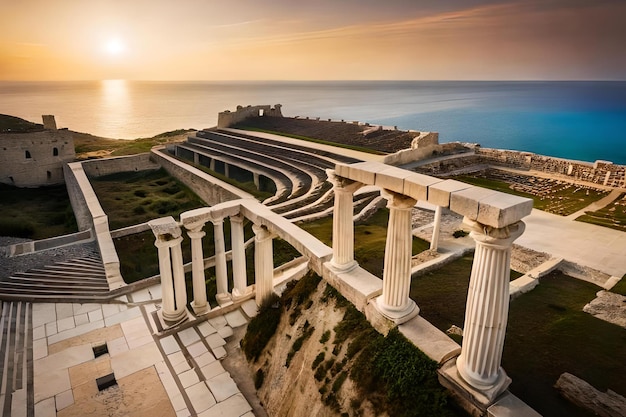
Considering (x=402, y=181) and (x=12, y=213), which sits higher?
(x=402, y=181)

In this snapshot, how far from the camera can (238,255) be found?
12078mm

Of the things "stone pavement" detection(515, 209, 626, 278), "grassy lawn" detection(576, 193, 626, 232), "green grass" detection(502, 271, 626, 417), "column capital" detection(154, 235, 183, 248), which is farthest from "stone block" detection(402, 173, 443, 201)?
"grassy lawn" detection(576, 193, 626, 232)

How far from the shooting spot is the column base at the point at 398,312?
7.61 metres

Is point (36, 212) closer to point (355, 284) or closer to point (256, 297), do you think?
point (256, 297)

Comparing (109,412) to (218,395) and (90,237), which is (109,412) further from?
(90,237)

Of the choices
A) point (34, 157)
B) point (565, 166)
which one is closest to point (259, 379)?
point (565, 166)

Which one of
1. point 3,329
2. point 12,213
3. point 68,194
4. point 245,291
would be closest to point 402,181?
point 245,291

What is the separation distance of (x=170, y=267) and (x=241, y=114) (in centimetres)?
4567

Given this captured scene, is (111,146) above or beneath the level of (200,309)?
above

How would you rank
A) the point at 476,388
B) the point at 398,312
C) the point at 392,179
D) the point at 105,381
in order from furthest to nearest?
the point at 105,381 → the point at 398,312 → the point at 392,179 → the point at 476,388

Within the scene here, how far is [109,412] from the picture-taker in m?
8.60

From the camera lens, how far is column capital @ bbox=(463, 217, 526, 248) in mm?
5410

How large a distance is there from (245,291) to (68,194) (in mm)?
31306

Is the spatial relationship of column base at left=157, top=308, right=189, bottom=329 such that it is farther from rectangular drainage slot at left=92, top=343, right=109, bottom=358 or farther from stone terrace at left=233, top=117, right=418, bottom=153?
stone terrace at left=233, top=117, right=418, bottom=153
